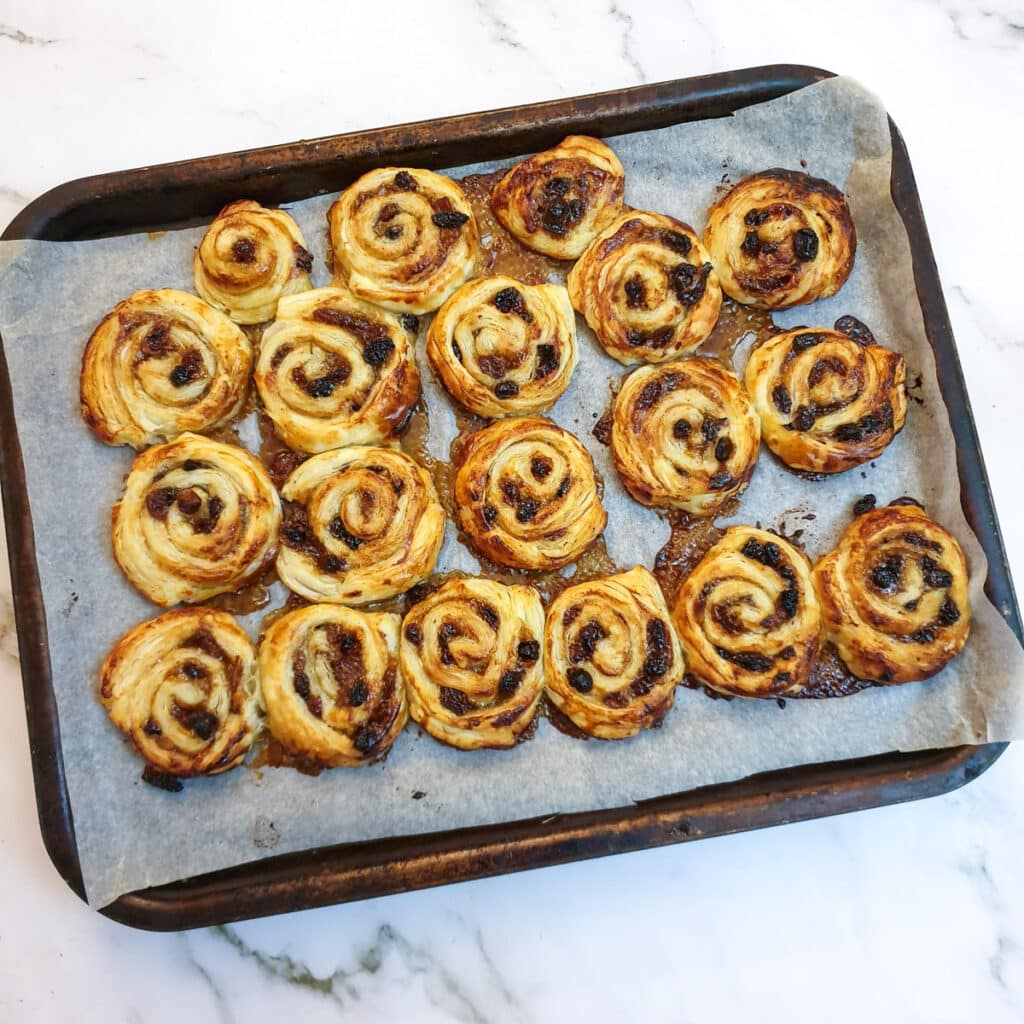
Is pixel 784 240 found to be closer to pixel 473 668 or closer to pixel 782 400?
pixel 782 400

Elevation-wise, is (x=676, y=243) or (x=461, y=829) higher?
(x=676, y=243)

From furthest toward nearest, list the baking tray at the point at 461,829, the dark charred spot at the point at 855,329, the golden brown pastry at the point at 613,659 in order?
the dark charred spot at the point at 855,329 → the golden brown pastry at the point at 613,659 → the baking tray at the point at 461,829

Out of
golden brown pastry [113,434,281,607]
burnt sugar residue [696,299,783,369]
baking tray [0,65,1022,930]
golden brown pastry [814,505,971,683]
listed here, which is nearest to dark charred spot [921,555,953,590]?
golden brown pastry [814,505,971,683]

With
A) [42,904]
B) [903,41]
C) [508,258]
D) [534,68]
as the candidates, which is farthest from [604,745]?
[903,41]

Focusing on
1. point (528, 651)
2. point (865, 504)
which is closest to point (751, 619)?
point (865, 504)

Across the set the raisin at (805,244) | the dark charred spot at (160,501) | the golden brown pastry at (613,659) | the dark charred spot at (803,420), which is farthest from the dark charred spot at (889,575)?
the dark charred spot at (160,501)

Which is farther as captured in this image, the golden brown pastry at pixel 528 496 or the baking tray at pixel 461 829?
the golden brown pastry at pixel 528 496

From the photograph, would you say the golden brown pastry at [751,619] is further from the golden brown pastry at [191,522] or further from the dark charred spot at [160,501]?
the dark charred spot at [160,501]
